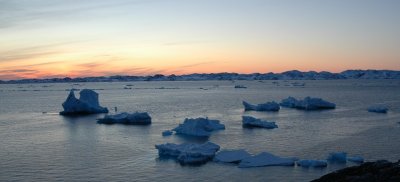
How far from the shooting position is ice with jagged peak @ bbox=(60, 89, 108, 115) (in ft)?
112

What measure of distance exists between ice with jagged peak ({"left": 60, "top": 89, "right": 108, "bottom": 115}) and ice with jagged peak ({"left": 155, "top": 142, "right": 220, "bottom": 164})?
19017 millimetres

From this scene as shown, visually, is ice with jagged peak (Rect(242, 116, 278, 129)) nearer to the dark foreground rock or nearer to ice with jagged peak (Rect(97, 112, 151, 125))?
ice with jagged peak (Rect(97, 112, 151, 125))

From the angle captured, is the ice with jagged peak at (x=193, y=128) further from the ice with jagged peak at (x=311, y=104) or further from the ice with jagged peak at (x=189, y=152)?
the ice with jagged peak at (x=311, y=104)

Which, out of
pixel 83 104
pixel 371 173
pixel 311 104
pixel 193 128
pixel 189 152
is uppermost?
pixel 371 173

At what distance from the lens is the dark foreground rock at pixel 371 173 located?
700 centimetres

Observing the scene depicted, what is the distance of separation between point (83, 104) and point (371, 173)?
29.2 metres

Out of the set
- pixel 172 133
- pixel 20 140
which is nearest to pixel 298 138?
pixel 172 133

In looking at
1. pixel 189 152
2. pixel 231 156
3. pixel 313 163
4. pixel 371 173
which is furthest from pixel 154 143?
pixel 371 173

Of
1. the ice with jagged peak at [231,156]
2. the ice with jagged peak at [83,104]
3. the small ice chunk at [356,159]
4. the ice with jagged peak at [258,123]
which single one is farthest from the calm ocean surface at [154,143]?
the ice with jagged peak at [83,104]

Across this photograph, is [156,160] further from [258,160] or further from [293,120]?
[293,120]

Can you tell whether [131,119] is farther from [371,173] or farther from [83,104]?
[371,173]

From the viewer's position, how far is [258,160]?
1423cm

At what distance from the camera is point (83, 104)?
112 feet

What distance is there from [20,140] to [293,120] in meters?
15.7
